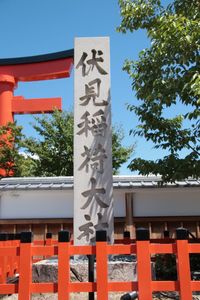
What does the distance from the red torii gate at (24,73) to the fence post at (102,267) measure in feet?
Result: 45.7

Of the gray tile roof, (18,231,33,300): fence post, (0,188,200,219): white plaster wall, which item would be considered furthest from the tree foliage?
(18,231,33,300): fence post

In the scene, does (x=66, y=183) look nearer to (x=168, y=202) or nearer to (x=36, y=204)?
(x=36, y=204)

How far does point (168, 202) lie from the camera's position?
1132 centimetres

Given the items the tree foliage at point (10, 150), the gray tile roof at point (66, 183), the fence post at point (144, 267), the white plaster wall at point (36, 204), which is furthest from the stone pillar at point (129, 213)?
the fence post at point (144, 267)

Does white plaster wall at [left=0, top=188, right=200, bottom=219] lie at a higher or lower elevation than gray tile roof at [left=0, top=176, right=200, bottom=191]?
lower

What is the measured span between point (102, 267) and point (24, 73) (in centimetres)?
1484

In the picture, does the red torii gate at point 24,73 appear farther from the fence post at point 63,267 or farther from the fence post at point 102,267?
the fence post at point 102,267

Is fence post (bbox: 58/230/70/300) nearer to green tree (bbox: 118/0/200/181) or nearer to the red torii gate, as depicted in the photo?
green tree (bbox: 118/0/200/181)

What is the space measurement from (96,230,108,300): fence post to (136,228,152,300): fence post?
37 cm

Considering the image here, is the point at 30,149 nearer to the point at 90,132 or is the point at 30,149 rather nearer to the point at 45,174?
the point at 45,174

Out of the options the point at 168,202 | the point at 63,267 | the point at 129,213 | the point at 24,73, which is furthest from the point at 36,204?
the point at 24,73

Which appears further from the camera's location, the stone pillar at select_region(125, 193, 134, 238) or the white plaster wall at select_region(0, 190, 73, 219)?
the white plaster wall at select_region(0, 190, 73, 219)

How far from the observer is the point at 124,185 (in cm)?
1116

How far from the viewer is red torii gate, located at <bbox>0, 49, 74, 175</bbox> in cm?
1709
